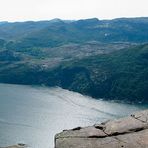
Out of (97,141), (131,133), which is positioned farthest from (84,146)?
(131,133)

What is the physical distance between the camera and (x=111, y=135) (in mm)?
44125

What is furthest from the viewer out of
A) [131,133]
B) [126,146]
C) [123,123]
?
[123,123]

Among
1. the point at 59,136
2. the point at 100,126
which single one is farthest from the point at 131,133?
the point at 59,136

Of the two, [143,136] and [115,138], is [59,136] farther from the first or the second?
[143,136]

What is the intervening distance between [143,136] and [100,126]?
22.4ft

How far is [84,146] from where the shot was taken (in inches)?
1624

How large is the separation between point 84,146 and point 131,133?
5.94 m

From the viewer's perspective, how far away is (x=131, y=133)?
43812mm

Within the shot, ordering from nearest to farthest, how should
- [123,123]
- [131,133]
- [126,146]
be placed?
[126,146], [131,133], [123,123]

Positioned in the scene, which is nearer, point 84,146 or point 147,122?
point 84,146

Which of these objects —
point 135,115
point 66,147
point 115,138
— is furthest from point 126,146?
point 135,115

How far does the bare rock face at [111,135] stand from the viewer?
41.3 meters

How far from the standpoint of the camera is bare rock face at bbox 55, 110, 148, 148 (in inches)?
1626

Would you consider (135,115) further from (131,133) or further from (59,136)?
(59,136)
